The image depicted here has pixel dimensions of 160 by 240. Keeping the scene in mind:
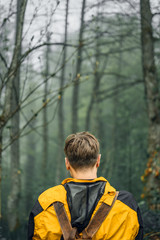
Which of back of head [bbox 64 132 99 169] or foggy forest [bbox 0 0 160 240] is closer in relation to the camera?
back of head [bbox 64 132 99 169]

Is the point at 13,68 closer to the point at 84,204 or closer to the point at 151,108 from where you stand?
the point at 84,204

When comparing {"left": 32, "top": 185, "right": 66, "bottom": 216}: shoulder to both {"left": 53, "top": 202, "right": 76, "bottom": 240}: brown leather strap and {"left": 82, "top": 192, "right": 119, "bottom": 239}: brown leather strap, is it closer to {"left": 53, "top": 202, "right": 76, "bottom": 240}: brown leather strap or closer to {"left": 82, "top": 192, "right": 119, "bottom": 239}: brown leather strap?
{"left": 53, "top": 202, "right": 76, "bottom": 240}: brown leather strap

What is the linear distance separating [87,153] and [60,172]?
13.1 meters

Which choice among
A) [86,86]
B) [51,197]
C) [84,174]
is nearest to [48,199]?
[51,197]

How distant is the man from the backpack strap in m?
0.03

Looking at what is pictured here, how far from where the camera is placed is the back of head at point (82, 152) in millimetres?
2025

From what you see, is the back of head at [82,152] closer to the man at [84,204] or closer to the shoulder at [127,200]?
the man at [84,204]

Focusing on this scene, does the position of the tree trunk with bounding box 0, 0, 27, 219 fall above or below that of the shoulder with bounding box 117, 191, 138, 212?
above

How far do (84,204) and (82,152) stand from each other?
0.36 m

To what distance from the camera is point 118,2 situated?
18.4 ft

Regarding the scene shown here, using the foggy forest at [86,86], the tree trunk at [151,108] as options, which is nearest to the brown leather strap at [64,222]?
the foggy forest at [86,86]

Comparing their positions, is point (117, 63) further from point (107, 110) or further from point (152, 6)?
point (152, 6)

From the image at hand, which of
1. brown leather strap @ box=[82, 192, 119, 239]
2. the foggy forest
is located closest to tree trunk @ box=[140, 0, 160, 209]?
the foggy forest

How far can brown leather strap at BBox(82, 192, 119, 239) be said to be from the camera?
1.90 metres
